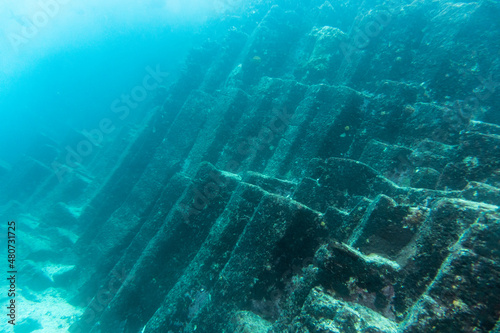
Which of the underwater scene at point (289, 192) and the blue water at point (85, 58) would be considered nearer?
the underwater scene at point (289, 192)

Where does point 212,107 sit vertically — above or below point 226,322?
above

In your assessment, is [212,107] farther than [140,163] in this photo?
No

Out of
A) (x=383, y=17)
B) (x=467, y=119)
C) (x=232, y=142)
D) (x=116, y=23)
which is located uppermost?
(x=383, y=17)

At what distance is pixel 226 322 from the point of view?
10.9 ft

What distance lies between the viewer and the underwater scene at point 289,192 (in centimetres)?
238

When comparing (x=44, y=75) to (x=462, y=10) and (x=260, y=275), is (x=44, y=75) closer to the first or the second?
(x=260, y=275)

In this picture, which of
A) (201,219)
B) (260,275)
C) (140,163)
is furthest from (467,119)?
(140,163)

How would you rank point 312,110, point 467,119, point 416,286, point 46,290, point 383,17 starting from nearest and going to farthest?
point 416,286, point 467,119, point 312,110, point 383,17, point 46,290

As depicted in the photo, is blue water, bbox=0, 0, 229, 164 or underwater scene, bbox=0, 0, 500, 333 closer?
underwater scene, bbox=0, 0, 500, 333

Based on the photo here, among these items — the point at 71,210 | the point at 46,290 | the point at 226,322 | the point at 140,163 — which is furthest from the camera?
the point at 71,210

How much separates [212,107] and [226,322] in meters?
7.01

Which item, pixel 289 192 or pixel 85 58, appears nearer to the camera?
pixel 289 192

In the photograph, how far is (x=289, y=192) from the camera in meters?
5.02

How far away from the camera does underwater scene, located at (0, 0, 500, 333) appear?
93.5 inches
